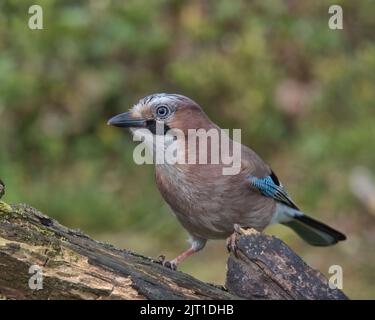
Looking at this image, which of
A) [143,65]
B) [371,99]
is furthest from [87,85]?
[371,99]

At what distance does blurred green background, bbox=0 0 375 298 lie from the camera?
27.0 feet

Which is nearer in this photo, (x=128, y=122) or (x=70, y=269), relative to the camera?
(x=70, y=269)

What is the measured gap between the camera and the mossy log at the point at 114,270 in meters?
3.70

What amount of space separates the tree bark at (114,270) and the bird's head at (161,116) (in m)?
0.91

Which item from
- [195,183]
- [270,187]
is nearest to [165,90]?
[270,187]

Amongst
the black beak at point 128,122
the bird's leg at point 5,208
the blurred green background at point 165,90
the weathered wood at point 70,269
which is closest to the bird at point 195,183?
the black beak at point 128,122

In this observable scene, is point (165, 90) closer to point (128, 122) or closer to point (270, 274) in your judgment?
Result: point (128, 122)

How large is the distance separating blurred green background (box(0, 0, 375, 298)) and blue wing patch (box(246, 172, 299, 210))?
2199 millimetres

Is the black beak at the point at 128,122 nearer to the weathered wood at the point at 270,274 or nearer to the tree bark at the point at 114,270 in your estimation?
the tree bark at the point at 114,270

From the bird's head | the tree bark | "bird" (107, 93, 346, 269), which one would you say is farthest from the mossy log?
the bird's head

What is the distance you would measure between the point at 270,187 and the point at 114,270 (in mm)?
1905

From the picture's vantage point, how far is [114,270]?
12.7 ft
